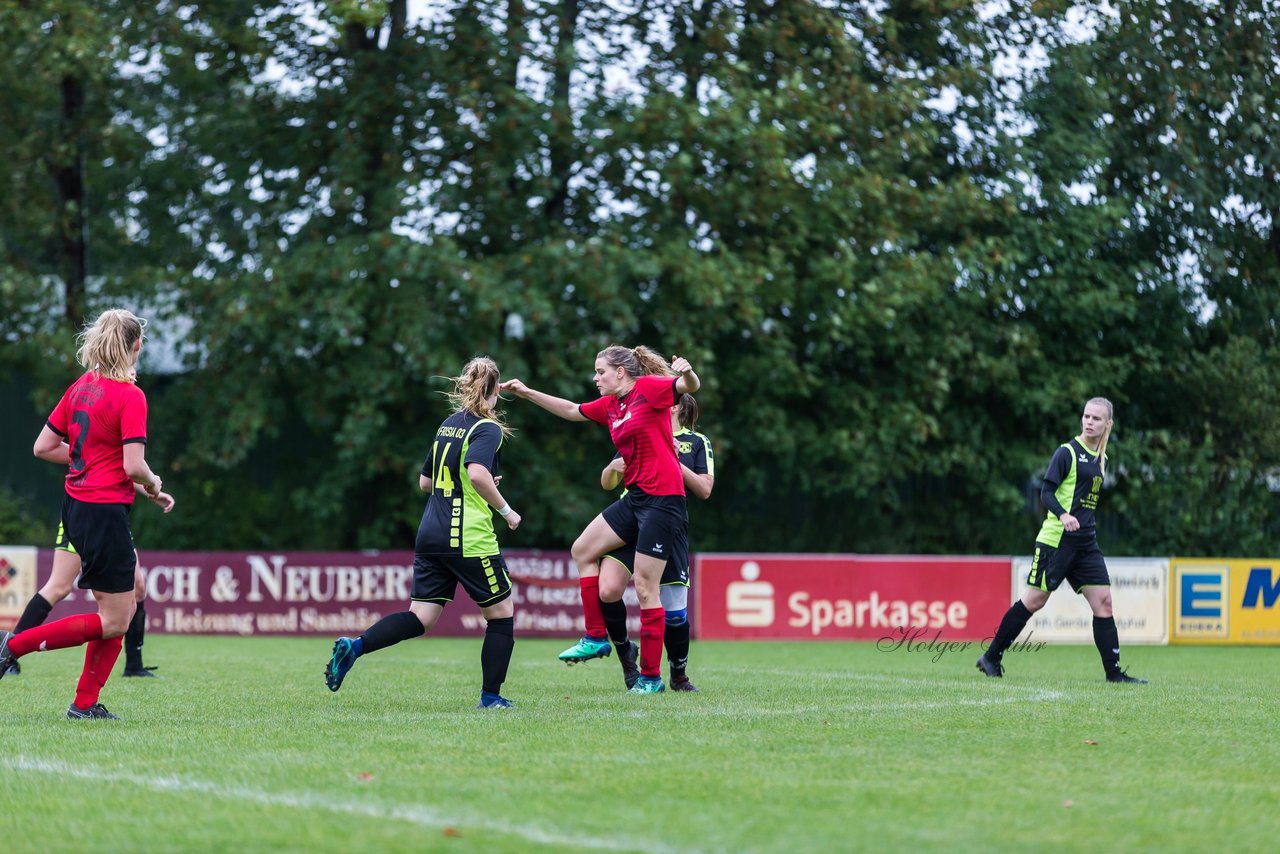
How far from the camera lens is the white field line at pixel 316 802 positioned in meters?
4.54

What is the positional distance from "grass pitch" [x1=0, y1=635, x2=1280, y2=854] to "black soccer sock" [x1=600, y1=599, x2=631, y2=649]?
356mm

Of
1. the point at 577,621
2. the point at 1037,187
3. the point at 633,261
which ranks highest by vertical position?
the point at 1037,187

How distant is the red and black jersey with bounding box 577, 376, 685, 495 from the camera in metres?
9.02

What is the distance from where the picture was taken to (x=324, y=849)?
4418mm

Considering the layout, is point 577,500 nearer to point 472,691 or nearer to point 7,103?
point 7,103

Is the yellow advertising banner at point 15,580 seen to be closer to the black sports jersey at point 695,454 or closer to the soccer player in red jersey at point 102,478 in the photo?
the black sports jersey at point 695,454

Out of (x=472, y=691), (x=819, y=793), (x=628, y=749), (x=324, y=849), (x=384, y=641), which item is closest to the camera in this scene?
(x=324, y=849)

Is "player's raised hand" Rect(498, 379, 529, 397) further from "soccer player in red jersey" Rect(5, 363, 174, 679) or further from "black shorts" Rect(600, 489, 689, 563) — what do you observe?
"soccer player in red jersey" Rect(5, 363, 174, 679)

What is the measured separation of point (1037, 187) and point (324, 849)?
2054cm

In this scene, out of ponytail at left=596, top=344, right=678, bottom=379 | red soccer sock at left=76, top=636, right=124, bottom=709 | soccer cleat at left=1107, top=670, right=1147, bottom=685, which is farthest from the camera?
soccer cleat at left=1107, top=670, right=1147, bottom=685

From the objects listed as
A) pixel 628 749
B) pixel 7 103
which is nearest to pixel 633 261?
pixel 7 103

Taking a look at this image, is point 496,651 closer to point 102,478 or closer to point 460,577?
point 460,577

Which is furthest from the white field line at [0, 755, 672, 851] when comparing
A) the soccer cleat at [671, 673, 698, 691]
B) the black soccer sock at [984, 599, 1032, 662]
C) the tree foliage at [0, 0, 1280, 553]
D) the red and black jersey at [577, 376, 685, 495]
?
the tree foliage at [0, 0, 1280, 553]

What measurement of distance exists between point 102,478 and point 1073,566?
6756mm
